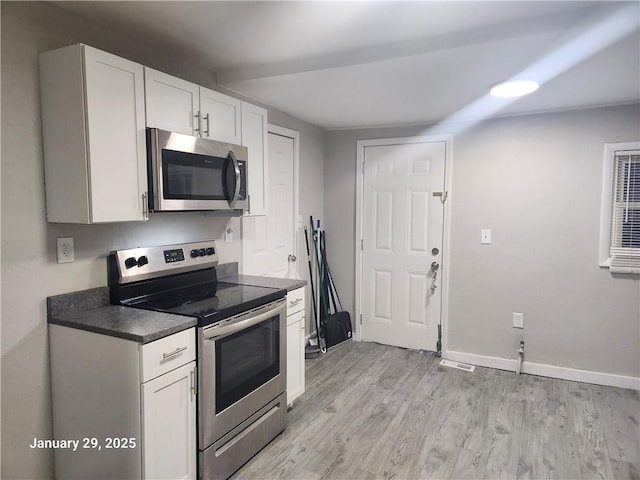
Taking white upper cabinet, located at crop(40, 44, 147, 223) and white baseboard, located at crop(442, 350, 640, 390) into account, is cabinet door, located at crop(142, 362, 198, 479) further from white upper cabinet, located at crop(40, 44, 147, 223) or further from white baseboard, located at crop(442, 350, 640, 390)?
white baseboard, located at crop(442, 350, 640, 390)

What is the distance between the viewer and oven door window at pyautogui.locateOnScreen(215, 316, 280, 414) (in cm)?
212

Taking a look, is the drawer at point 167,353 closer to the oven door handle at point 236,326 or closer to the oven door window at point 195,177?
the oven door handle at point 236,326

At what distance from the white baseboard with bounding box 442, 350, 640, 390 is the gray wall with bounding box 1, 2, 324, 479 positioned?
3108 mm

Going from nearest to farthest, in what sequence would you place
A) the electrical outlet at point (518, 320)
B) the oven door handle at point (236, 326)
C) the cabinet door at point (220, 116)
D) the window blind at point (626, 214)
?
the oven door handle at point (236, 326) → the cabinet door at point (220, 116) → the window blind at point (626, 214) → the electrical outlet at point (518, 320)

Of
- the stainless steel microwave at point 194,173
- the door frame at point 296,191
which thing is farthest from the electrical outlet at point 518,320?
the stainless steel microwave at point 194,173

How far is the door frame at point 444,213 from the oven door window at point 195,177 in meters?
2.01

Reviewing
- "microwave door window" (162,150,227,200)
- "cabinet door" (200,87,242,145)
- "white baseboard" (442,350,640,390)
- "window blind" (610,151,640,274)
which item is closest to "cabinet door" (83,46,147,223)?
"microwave door window" (162,150,227,200)

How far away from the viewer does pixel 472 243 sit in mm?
3805

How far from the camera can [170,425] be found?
6.16 feet

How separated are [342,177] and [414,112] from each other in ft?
3.53

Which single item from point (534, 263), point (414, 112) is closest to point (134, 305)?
point (414, 112)

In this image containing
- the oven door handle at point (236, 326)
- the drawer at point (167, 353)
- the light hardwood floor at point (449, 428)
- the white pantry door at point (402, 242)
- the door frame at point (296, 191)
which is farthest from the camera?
the white pantry door at point (402, 242)

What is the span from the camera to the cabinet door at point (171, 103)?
208 cm

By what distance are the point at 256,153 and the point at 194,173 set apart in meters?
0.64
